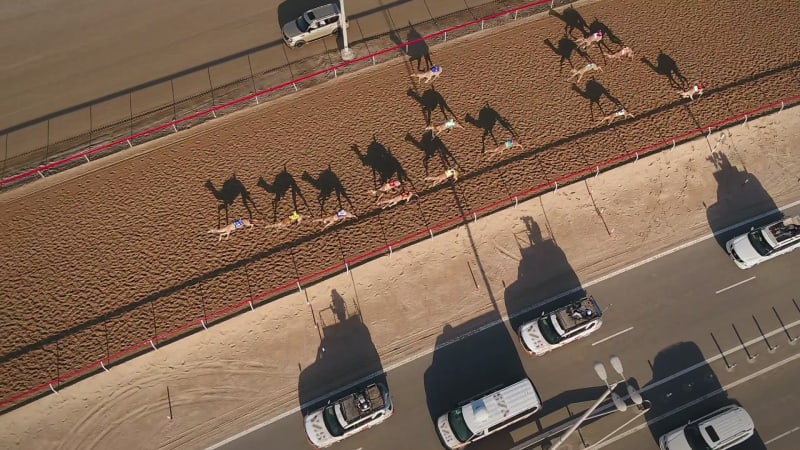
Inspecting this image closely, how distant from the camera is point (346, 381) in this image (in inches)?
1027

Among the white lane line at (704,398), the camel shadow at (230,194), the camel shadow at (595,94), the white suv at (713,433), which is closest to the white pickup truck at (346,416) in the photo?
the white lane line at (704,398)

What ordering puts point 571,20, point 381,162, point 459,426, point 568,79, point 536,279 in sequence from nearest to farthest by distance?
1. point 459,426
2. point 536,279
3. point 381,162
4. point 568,79
5. point 571,20

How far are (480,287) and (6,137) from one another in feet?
108

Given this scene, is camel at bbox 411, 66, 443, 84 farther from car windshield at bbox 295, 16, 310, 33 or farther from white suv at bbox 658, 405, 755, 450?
A: white suv at bbox 658, 405, 755, 450

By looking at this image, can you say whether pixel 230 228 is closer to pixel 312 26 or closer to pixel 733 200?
pixel 312 26

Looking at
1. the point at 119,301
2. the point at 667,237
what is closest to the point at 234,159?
the point at 119,301

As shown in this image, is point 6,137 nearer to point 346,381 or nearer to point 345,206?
point 345,206

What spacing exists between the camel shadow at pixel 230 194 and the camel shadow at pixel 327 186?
12.4ft

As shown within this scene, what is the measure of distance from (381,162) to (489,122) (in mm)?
8100

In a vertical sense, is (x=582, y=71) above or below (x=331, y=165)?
above

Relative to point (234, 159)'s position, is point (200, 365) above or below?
below

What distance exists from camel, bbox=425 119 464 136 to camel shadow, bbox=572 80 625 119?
9.28 m

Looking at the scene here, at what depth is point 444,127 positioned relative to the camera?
3231 cm

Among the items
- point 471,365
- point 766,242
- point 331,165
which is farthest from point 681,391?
point 331,165
